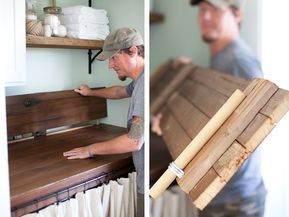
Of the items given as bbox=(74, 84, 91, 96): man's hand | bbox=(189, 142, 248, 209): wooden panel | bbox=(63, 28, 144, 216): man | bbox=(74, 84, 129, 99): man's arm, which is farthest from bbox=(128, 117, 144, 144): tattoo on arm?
bbox=(189, 142, 248, 209): wooden panel

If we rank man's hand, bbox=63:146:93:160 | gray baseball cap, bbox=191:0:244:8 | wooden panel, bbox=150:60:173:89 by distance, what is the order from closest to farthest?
gray baseball cap, bbox=191:0:244:8, wooden panel, bbox=150:60:173:89, man's hand, bbox=63:146:93:160

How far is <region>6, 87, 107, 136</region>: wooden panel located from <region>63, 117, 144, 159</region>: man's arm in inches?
4.2

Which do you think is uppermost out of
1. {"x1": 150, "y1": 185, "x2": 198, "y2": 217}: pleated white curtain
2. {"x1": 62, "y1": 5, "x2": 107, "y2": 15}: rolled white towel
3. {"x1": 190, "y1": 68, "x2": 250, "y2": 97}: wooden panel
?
{"x1": 62, "y1": 5, "x2": 107, "y2": 15}: rolled white towel

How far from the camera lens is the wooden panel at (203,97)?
2.56 ft

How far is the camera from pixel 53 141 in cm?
106

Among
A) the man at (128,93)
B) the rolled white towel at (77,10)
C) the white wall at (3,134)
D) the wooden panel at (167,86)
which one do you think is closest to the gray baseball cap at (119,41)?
the man at (128,93)

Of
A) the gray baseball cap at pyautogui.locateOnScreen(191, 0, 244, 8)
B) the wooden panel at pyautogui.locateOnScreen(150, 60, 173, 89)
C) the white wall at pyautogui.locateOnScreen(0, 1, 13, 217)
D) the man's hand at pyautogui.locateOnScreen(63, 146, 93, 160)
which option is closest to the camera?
the gray baseball cap at pyautogui.locateOnScreen(191, 0, 244, 8)

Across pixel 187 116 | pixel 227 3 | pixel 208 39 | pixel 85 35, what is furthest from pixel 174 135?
pixel 85 35

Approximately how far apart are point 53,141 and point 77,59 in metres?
0.32

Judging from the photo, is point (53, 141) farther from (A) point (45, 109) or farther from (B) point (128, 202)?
(B) point (128, 202)

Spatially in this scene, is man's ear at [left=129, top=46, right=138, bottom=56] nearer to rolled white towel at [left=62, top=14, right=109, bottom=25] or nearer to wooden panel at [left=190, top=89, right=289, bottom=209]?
rolled white towel at [left=62, top=14, right=109, bottom=25]

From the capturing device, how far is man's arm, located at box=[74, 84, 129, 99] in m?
Result: 1.07

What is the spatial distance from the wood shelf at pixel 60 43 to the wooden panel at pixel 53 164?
308 mm

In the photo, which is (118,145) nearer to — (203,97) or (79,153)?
(79,153)
